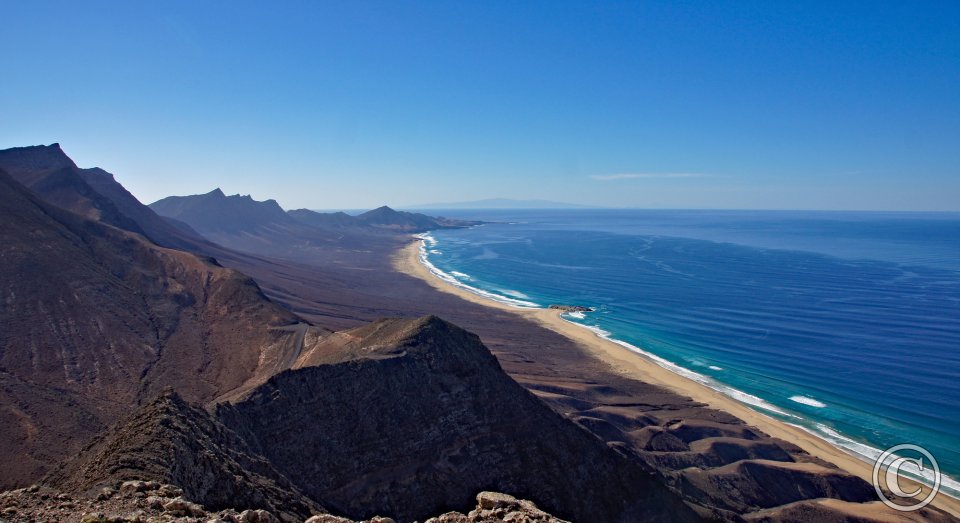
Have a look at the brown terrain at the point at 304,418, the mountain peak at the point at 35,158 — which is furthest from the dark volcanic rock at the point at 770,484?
the mountain peak at the point at 35,158

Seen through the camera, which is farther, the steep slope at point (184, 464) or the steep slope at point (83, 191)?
the steep slope at point (83, 191)

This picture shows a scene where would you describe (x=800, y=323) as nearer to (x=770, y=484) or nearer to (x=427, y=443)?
(x=770, y=484)

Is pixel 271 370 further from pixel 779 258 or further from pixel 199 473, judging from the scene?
pixel 779 258

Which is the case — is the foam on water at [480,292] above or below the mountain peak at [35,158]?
below

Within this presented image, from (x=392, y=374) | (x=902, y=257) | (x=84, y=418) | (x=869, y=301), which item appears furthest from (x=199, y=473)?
(x=902, y=257)

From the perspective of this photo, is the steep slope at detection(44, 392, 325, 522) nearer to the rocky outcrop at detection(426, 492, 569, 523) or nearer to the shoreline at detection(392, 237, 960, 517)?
the rocky outcrop at detection(426, 492, 569, 523)

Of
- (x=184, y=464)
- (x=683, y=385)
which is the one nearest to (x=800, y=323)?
(x=683, y=385)

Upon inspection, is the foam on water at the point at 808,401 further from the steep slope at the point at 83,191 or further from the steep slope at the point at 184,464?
the steep slope at the point at 83,191
